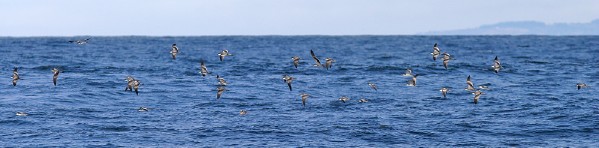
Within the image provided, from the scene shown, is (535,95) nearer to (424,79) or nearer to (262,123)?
(424,79)

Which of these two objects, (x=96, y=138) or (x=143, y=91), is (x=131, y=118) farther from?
(x=143, y=91)

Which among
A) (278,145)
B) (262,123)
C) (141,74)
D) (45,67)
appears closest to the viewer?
(278,145)

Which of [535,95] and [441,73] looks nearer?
[535,95]

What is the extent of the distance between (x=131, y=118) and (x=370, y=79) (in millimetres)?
25588

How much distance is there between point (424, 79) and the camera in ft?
195

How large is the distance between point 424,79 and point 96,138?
31.8m

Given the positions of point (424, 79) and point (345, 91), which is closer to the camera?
point (345, 91)

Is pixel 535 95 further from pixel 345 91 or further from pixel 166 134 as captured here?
pixel 166 134

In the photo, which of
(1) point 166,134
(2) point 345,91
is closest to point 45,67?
(2) point 345,91

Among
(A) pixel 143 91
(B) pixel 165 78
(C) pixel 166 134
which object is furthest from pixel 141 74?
(C) pixel 166 134

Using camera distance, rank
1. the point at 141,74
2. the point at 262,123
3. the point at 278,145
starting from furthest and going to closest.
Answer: the point at 141,74 → the point at 262,123 → the point at 278,145

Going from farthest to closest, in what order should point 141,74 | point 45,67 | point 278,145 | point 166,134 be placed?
point 45,67 → point 141,74 → point 166,134 → point 278,145

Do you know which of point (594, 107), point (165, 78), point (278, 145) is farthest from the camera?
point (165, 78)

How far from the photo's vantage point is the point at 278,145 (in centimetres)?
3033
